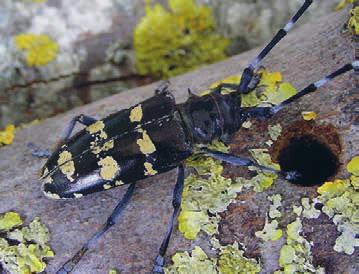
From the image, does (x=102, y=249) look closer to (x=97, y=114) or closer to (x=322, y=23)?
(x=97, y=114)

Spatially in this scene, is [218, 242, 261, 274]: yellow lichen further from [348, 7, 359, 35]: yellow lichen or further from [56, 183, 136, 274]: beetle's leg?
[348, 7, 359, 35]: yellow lichen

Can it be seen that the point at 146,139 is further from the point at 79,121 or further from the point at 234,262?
the point at 234,262

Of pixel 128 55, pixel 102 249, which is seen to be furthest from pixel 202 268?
pixel 128 55

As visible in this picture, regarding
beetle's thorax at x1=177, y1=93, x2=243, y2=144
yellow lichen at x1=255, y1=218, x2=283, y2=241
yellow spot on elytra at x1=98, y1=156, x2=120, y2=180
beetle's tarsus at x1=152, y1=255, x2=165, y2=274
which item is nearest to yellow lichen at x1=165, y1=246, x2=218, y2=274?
beetle's tarsus at x1=152, y1=255, x2=165, y2=274

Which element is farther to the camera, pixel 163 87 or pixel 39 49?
pixel 39 49

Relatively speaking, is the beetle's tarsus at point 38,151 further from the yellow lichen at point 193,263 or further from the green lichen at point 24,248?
the yellow lichen at point 193,263

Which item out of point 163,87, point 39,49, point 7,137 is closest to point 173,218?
point 163,87

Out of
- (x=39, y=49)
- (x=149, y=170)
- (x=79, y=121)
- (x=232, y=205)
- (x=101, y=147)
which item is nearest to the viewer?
(x=232, y=205)
